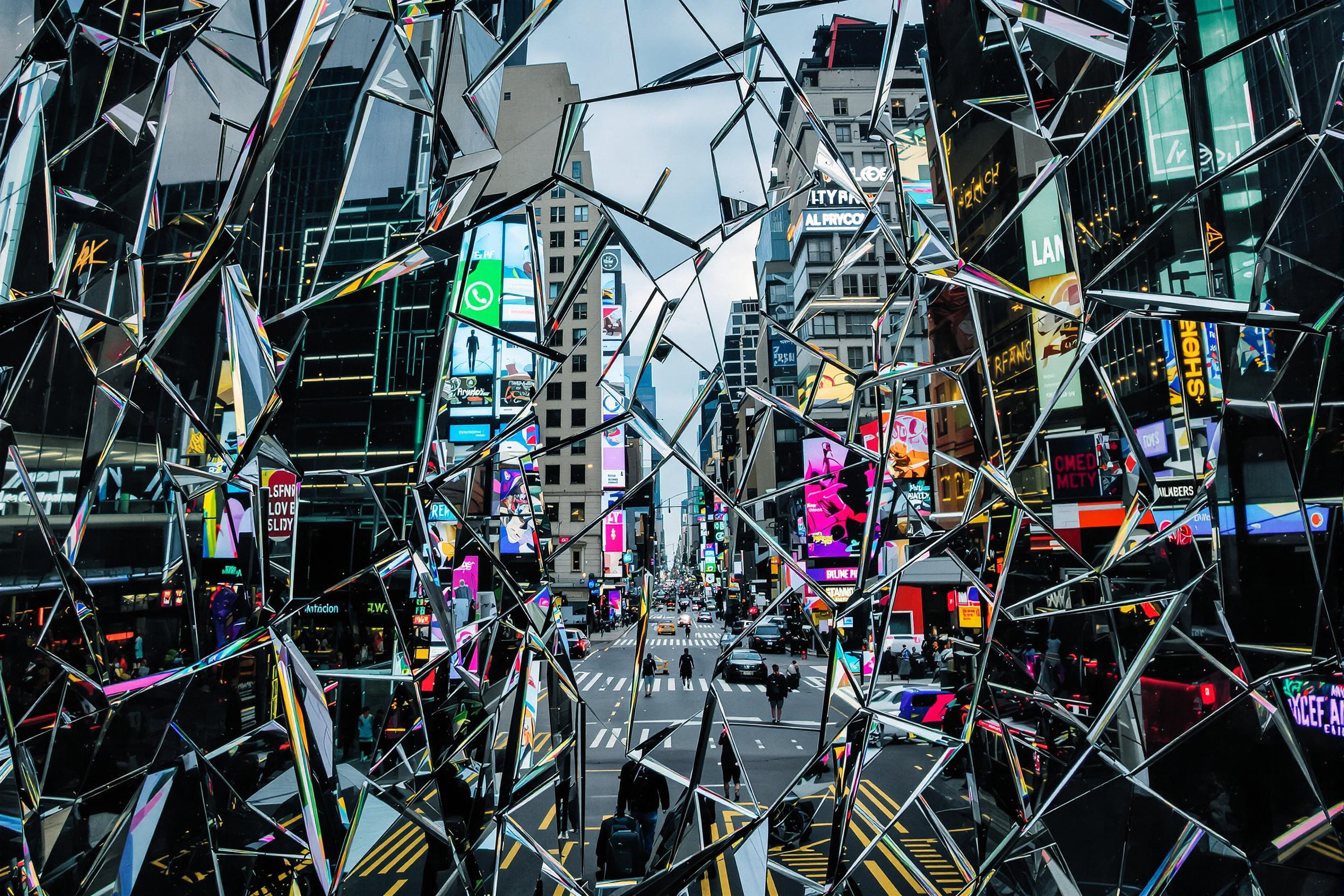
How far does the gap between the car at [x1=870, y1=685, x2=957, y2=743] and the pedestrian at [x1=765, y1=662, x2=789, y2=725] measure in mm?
317

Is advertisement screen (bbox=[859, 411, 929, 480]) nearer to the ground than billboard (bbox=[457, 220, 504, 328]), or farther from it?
nearer to the ground

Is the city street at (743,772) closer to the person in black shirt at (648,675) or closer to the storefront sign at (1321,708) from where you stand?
the person in black shirt at (648,675)

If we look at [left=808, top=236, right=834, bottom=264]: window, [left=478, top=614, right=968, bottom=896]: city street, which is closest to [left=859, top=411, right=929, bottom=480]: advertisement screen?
[left=808, top=236, right=834, bottom=264]: window

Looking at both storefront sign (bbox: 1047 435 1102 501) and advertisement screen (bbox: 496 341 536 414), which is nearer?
storefront sign (bbox: 1047 435 1102 501)

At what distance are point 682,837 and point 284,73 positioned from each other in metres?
2.99

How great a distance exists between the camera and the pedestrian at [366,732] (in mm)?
2205

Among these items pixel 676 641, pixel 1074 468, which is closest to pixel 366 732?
pixel 676 641

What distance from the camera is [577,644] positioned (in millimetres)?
2426

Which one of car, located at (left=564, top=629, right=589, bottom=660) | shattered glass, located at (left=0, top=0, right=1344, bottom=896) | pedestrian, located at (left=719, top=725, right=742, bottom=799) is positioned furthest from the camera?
car, located at (left=564, top=629, right=589, bottom=660)

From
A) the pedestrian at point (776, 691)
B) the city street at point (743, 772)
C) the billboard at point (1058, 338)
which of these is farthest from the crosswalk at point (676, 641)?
the billboard at point (1058, 338)

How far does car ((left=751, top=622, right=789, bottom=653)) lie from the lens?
2.22 m

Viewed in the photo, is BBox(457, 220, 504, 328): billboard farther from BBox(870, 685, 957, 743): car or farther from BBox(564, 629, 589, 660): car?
BBox(870, 685, 957, 743): car

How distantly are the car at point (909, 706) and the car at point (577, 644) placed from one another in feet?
3.55

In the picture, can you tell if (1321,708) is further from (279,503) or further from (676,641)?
(279,503)
